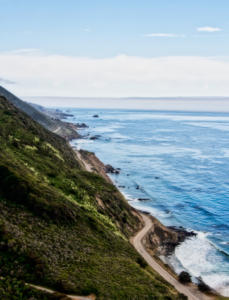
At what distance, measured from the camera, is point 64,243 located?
37562 millimetres

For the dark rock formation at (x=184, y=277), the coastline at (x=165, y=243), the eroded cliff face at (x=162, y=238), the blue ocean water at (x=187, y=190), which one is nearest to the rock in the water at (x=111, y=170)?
the blue ocean water at (x=187, y=190)

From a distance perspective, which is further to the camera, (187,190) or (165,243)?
(187,190)

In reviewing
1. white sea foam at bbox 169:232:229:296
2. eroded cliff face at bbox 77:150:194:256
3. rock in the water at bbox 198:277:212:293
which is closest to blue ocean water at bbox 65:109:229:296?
white sea foam at bbox 169:232:229:296

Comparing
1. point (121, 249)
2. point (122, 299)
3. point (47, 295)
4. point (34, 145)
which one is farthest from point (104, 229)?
point (34, 145)

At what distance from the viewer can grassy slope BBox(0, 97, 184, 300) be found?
1234 inches

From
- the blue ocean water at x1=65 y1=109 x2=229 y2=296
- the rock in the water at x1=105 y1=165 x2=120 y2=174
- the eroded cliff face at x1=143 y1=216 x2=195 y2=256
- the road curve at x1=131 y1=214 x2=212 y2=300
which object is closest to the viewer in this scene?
the road curve at x1=131 y1=214 x2=212 y2=300

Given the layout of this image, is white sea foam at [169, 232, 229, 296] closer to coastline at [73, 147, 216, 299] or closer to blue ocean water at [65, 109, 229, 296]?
blue ocean water at [65, 109, 229, 296]

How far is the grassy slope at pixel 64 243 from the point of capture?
31.3m

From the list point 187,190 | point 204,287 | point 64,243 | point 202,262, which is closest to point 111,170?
point 187,190

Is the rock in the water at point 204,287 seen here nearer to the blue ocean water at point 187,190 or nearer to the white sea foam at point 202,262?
the white sea foam at point 202,262

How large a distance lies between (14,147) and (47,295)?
42627 millimetres

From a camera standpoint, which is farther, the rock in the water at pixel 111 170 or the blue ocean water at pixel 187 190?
the rock in the water at pixel 111 170

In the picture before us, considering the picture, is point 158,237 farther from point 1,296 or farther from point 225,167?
point 225,167

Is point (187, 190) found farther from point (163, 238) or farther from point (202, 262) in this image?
point (202, 262)
